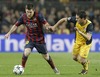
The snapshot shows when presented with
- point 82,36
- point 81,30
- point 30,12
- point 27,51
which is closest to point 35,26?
point 30,12

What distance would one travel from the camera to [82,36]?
1588cm

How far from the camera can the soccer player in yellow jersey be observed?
49.3 feet

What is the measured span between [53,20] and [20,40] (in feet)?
10.1

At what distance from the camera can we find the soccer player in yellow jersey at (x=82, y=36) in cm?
1504

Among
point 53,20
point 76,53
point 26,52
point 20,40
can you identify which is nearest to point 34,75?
point 26,52

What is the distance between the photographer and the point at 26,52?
15117 millimetres

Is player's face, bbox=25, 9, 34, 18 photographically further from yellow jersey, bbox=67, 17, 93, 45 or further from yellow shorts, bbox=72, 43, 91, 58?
yellow shorts, bbox=72, 43, 91, 58

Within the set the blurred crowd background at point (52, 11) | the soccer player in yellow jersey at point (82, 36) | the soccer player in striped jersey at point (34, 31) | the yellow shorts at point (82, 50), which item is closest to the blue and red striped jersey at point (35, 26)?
the soccer player in striped jersey at point (34, 31)

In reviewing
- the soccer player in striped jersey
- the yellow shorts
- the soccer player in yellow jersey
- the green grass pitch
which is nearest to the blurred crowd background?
the green grass pitch

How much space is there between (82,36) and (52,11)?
1530 centimetres

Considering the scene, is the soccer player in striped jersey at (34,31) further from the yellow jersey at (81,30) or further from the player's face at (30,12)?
the yellow jersey at (81,30)

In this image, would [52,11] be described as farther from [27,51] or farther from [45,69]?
[27,51]

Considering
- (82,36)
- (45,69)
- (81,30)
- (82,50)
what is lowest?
(45,69)

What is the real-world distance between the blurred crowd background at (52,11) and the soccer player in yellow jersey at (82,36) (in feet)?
44.3
